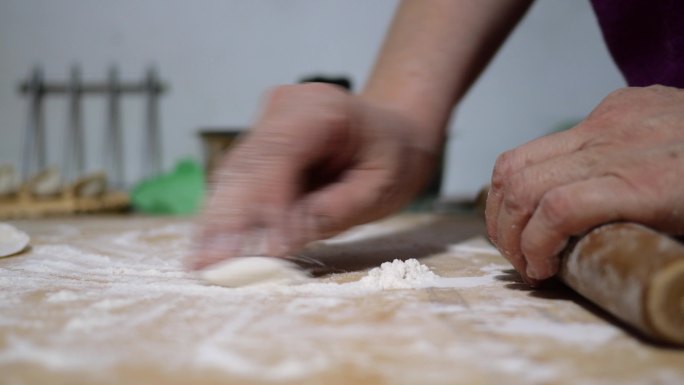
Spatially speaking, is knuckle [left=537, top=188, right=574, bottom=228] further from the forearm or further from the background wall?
the background wall

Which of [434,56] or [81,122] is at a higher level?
[434,56]

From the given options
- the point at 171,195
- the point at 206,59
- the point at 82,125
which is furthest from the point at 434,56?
the point at 82,125

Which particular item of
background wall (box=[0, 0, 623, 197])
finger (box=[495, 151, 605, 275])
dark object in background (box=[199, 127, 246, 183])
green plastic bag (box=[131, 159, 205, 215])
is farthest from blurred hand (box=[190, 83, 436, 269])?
background wall (box=[0, 0, 623, 197])

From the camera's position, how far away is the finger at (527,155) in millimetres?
553

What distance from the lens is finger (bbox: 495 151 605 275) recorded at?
0.50 meters

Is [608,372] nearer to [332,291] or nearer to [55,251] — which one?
[332,291]

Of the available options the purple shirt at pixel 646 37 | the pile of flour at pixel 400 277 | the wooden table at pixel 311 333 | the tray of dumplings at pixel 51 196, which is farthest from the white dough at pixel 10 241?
the purple shirt at pixel 646 37

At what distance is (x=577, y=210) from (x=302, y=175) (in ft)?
1.07

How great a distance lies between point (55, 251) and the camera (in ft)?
2.93

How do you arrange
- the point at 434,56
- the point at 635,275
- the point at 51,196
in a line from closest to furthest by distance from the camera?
the point at 635,275 < the point at 434,56 < the point at 51,196

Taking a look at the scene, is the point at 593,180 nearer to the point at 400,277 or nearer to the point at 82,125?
the point at 400,277

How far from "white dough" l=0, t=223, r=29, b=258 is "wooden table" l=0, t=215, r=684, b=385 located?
6.0 inches

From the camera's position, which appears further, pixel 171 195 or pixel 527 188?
pixel 171 195

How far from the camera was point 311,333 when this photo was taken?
1.41 feet
